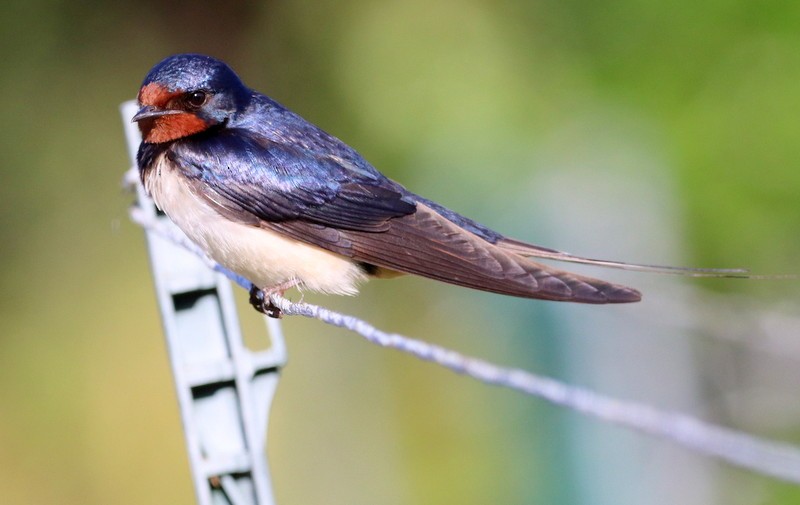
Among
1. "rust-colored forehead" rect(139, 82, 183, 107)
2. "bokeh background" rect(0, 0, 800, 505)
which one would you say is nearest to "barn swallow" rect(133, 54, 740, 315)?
"rust-colored forehead" rect(139, 82, 183, 107)

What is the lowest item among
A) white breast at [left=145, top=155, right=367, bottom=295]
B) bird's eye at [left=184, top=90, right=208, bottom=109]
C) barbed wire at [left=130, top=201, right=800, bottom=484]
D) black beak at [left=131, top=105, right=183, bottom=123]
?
barbed wire at [left=130, top=201, right=800, bottom=484]

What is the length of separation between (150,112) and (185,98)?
0.23 feet

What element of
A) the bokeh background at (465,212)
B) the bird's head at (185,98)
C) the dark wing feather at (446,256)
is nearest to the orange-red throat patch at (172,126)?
the bird's head at (185,98)

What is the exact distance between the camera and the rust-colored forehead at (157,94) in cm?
179

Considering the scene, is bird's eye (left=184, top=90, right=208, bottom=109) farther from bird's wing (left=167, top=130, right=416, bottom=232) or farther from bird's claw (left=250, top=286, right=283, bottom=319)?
bird's claw (left=250, top=286, right=283, bottom=319)

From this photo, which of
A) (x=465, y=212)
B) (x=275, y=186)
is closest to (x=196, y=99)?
(x=275, y=186)

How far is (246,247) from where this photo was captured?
68.9 inches

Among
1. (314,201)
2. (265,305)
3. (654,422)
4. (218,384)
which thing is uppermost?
(314,201)

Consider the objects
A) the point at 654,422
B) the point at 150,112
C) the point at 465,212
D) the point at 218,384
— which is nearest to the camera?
the point at 654,422

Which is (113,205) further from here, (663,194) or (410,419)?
(663,194)

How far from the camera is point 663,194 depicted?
112 inches

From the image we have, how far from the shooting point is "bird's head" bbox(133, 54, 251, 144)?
1795 millimetres

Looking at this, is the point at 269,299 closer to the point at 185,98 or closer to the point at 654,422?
the point at 185,98

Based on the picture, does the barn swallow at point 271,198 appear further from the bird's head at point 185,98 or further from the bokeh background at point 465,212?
the bokeh background at point 465,212
